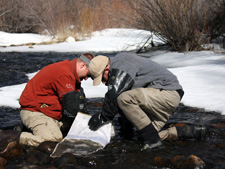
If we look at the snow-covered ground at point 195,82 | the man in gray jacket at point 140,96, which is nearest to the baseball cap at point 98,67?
the man in gray jacket at point 140,96

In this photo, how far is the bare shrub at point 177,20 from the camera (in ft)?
23.1

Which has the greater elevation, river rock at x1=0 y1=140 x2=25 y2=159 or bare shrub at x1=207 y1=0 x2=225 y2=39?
bare shrub at x1=207 y1=0 x2=225 y2=39

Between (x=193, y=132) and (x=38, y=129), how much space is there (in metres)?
1.43

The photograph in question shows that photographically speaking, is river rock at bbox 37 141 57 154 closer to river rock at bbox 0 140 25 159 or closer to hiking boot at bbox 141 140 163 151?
river rock at bbox 0 140 25 159

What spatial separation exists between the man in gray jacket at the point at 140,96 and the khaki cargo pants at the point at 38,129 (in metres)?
0.40

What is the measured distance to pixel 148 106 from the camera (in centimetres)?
270

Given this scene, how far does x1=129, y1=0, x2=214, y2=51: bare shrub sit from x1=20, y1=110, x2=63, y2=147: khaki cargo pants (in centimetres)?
487

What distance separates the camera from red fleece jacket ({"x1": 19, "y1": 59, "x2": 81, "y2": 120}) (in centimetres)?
285

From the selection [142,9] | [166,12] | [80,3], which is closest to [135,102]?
[166,12]

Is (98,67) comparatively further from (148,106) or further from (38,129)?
(38,129)

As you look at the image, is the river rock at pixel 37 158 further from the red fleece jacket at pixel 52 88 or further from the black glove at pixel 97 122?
the red fleece jacket at pixel 52 88

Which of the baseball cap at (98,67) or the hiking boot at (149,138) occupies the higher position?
the baseball cap at (98,67)

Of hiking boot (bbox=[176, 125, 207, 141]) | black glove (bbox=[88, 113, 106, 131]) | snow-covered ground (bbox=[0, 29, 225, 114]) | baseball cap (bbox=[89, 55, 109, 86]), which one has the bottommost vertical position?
snow-covered ground (bbox=[0, 29, 225, 114])

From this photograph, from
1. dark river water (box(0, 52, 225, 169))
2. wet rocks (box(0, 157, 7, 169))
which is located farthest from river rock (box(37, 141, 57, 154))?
wet rocks (box(0, 157, 7, 169))
